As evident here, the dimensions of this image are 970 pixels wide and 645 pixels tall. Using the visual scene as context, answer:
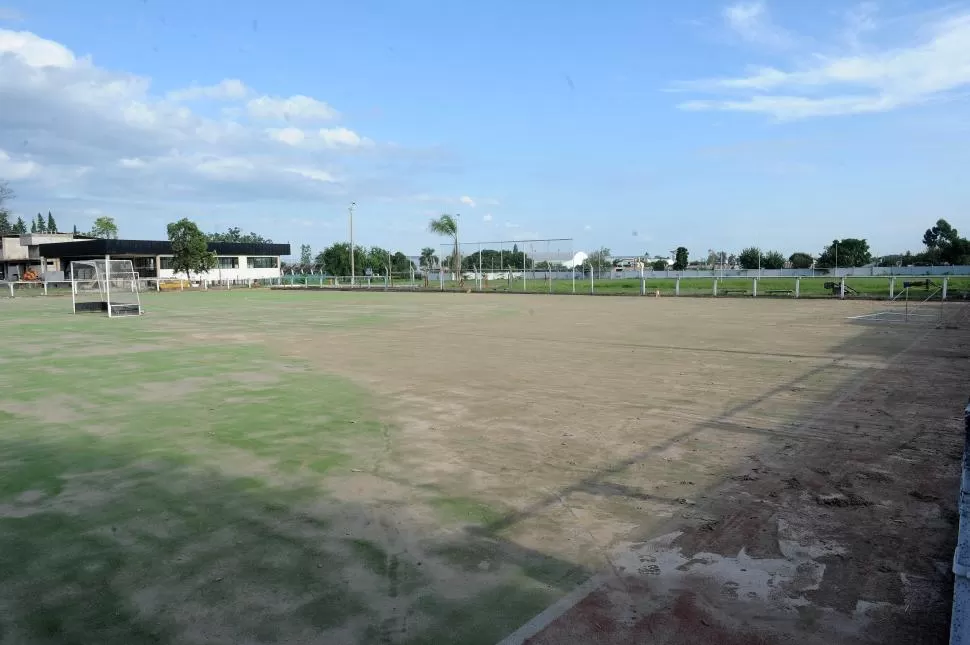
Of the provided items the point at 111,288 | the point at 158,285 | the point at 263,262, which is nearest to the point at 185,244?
the point at 158,285

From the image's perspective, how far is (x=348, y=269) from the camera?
3236 inches

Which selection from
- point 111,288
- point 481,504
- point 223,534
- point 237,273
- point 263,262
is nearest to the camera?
point 223,534

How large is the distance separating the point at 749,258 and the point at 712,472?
73.8 meters

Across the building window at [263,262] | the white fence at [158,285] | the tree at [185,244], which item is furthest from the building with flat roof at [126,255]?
the tree at [185,244]

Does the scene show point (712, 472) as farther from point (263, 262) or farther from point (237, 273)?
point (263, 262)

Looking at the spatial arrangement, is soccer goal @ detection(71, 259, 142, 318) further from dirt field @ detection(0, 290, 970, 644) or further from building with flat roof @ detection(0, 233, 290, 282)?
building with flat roof @ detection(0, 233, 290, 282)

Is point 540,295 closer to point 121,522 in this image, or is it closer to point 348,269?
point 121,522

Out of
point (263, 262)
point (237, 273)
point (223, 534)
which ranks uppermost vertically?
point (263, 262)

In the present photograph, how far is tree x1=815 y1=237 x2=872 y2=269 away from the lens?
3061 inches

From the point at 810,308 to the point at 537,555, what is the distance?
2401 cm

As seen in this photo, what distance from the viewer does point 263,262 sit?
81.2 m

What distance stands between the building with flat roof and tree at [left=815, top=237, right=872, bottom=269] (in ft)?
220

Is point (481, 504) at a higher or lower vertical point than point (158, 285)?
lower

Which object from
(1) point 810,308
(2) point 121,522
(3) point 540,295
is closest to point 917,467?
(2) point 121,522
